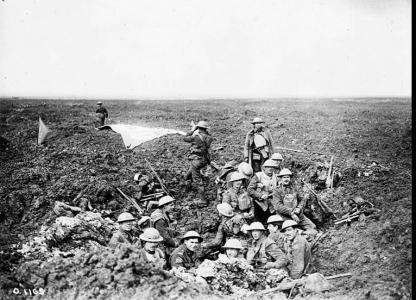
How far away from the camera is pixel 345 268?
6.97 m

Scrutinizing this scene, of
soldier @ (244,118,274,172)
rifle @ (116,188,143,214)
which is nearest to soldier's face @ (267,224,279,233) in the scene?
soldier @ (244,118,274,172)

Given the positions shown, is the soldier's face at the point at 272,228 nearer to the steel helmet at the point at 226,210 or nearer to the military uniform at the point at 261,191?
the steel helmet at the point at 226,210

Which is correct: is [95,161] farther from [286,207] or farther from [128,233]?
[286,207]

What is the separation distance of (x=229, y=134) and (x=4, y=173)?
25.9 ft

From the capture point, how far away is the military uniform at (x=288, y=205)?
7891 mm

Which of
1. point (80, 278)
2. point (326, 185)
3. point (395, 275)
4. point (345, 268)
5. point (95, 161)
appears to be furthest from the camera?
point (95, 161)

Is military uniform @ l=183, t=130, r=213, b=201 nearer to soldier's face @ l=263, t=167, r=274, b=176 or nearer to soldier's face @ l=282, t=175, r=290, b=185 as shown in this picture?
soldier's face @ l=263, t=167, r=274, b=176

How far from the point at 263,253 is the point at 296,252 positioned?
52cm

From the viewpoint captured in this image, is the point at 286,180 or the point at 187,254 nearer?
the point at 187,254

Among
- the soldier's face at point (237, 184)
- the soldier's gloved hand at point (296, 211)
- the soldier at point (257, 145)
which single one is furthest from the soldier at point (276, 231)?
the soldier at point (257, 145)

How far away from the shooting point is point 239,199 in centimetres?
805

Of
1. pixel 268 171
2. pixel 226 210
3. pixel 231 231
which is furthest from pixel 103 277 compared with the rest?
pixel 268 171

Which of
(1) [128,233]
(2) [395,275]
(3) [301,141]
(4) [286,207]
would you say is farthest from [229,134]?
(2) [395,275]

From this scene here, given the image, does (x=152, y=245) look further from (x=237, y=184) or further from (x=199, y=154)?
(x=199, y=154)
